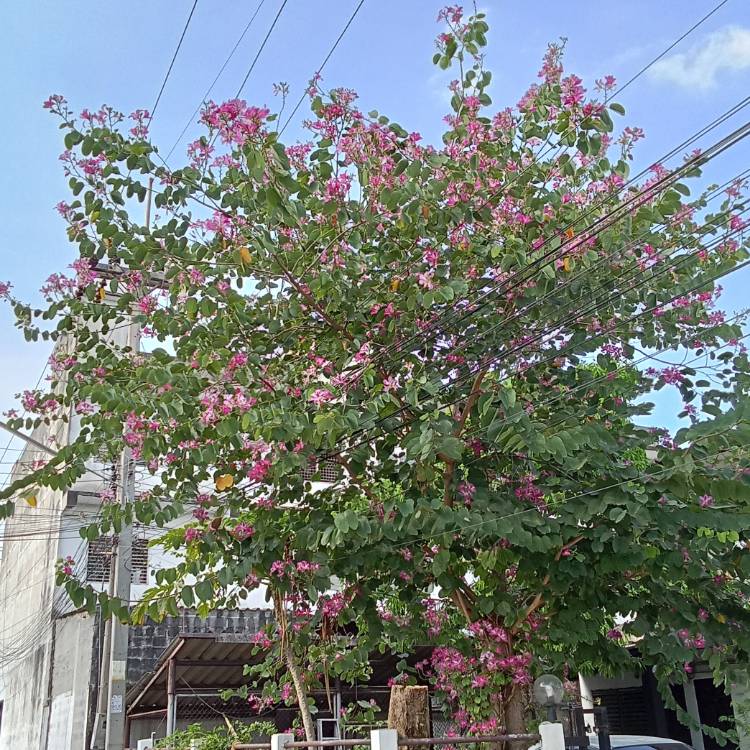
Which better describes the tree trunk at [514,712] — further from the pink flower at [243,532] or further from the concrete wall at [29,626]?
the concrete wall at [29,626]

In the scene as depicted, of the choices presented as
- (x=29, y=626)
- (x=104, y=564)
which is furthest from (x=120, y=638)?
(x=29, y=626)

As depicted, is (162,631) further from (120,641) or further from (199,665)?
(120,641)

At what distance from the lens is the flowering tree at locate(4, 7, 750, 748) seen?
5.54 metres

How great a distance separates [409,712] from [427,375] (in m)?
4.26

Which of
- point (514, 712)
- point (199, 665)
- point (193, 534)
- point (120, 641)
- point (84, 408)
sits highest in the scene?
point (84, 408)

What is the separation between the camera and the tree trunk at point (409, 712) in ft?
27.8

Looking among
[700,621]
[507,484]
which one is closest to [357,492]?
[507,484]

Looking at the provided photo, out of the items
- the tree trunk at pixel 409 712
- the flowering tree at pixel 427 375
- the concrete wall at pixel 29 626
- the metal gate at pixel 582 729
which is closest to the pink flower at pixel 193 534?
the flowering tree at pixel 427 375

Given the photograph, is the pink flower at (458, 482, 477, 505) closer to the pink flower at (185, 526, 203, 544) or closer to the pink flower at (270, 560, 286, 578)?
the pink flower at (270, 560, 286, 578)

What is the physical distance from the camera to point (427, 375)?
5961 millimetres

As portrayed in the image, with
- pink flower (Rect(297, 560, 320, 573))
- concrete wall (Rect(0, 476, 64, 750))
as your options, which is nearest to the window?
concrete wall (Rect(0, 476, 64, 750))

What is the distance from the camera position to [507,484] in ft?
21.1

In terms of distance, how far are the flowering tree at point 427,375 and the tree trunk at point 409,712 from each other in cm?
182

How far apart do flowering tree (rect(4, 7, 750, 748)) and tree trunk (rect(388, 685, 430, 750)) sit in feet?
5.96
